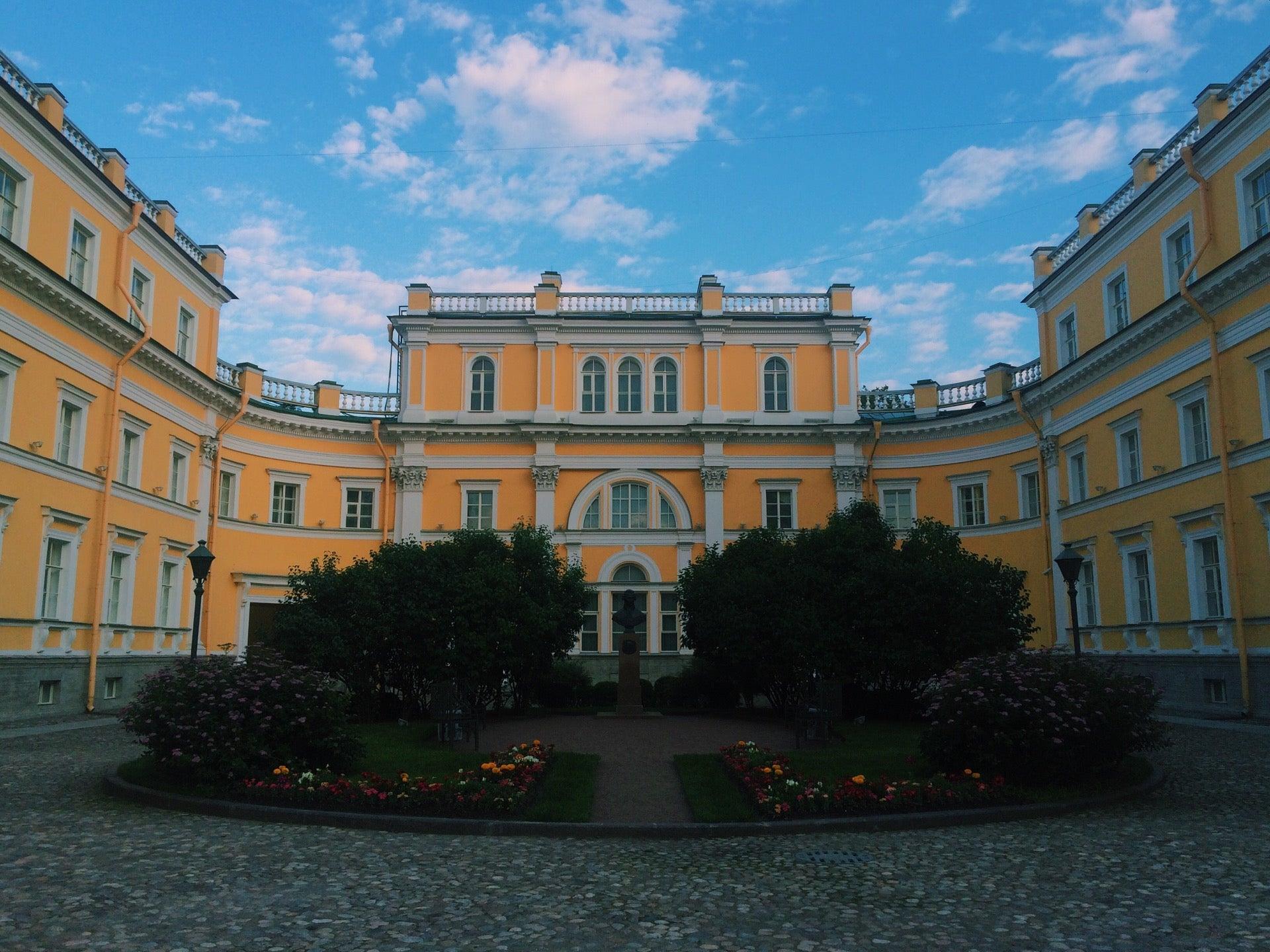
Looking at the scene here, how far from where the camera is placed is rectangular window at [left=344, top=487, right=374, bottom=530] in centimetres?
3806

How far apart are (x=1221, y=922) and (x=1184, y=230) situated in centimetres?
2259

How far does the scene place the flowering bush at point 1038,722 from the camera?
39.9 ft

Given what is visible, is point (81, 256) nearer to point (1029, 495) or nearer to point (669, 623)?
point (669, 623)

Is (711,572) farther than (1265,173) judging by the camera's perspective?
Yes

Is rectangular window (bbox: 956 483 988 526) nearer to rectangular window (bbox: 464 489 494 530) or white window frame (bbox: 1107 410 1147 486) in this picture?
white window frame (bbox: 1107 410 1147 486)

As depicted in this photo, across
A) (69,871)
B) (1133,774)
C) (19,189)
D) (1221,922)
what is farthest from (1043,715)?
(19,189)

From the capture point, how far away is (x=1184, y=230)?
25.3 metres

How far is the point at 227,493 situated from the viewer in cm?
3491

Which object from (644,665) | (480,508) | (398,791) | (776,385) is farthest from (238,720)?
(776,385)

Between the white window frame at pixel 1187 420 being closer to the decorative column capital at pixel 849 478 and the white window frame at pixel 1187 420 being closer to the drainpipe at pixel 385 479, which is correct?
the decorative column capital at pixel 849 478

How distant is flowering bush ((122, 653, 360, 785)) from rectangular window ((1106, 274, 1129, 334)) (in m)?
23.9

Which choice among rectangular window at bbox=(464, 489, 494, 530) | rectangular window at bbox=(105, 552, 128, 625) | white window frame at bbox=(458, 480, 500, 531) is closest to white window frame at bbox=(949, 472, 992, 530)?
white window frame at bbox=(458, 480, 500, 531)

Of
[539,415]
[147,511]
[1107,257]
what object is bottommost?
[147,511]

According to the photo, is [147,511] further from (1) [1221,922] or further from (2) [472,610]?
(1) [1221,922]
